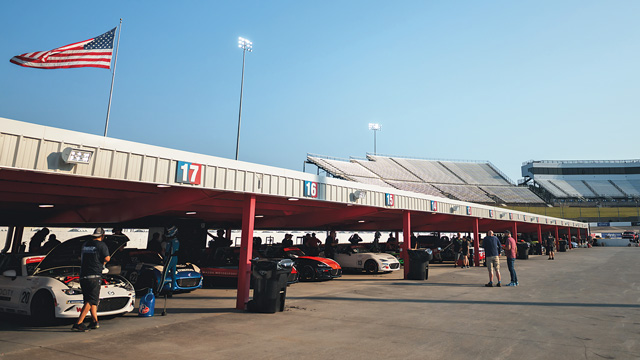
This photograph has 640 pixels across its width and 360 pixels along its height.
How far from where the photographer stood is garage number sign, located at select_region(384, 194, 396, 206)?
14.5 metres

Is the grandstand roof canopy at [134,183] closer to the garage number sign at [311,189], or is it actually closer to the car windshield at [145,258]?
the garage number sign at [311,189]

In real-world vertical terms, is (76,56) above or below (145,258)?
above

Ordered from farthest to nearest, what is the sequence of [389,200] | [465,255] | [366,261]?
[465,255], [366,261], [389,200]

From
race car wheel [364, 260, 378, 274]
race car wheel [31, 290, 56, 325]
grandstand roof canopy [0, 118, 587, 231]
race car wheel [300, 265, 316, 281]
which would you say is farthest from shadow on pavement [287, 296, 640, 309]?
race car wheel [364, 260, 378, 274]

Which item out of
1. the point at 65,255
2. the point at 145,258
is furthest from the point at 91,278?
the point at 145,258

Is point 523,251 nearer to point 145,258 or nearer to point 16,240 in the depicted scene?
point 145,258

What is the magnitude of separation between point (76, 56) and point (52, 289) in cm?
795

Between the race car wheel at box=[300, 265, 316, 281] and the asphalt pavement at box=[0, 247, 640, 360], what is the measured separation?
3.29 meters

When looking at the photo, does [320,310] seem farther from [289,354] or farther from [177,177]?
[177,177]

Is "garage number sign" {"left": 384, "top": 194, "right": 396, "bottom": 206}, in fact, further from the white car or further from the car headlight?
the car headlight

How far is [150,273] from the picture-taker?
1052 centimetres

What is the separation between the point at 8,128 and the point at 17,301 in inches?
133

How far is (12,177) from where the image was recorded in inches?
313

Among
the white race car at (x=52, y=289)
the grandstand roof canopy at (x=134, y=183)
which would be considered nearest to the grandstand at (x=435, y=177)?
the grandstand roof canopy at (x=134, y=183)
